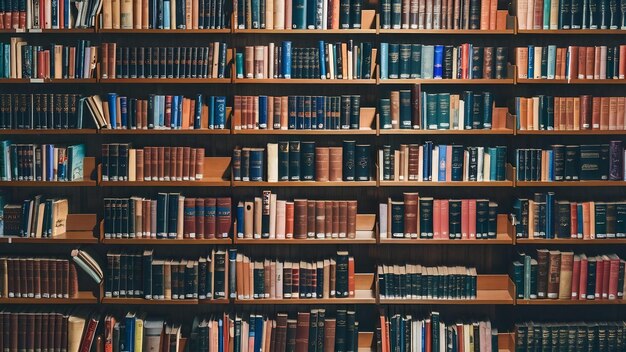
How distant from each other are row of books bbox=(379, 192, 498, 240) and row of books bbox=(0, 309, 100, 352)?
206cm

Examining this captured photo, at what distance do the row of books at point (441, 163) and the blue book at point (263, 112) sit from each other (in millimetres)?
758

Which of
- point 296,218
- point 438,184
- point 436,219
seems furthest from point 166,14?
point 436,219

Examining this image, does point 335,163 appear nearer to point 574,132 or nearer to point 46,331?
point 574,132

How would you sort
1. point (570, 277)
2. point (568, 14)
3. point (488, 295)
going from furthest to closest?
point (488, 295) < point (570, 277) < point (568, 14)

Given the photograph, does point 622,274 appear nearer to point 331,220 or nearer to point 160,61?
point 331,220

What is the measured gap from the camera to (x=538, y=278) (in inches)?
239

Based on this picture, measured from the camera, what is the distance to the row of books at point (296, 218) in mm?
6062

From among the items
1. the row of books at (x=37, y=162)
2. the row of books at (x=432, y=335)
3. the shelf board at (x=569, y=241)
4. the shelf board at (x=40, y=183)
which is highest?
the row of books at (x=37, y=162)

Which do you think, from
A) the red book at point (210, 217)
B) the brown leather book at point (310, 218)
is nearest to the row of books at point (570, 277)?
the brown leather book at point (310, 218)

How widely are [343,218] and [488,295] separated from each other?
1.08 metres

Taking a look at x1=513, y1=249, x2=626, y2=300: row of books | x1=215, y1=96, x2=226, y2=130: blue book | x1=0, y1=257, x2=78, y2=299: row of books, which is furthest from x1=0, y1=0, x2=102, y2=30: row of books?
x1=513, y1=249, x2=626, y2=300: row of books

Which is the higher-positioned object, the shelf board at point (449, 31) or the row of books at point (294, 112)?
the shelf board at point (449, 31)

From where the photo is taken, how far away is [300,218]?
19.9 ft

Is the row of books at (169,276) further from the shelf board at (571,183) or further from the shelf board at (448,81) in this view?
the shelf board at (571,183)
